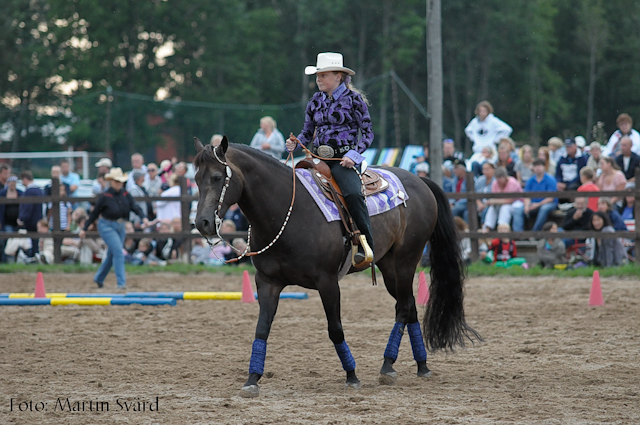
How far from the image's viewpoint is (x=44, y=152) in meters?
25.5

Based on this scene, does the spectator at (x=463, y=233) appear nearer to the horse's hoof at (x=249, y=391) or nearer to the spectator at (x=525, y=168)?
the spectator at (x=525, y=168)

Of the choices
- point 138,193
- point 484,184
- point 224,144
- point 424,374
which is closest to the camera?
point 224,144

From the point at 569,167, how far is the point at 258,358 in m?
10.4

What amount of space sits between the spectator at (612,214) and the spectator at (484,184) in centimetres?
212

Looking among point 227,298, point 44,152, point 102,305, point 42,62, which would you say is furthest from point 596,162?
point 42,62

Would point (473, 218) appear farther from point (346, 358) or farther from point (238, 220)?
point (346, 358)

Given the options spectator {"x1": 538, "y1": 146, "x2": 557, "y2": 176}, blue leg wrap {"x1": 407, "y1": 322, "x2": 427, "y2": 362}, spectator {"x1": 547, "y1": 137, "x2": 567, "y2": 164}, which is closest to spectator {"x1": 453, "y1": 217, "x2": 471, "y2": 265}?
spectator {"x1": 538, "y1": 146, "x2": 557, "y2": 176}

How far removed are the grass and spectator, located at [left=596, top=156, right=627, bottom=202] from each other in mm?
1468

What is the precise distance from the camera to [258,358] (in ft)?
18.6

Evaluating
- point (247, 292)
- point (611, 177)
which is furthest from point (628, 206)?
point (247, 292)

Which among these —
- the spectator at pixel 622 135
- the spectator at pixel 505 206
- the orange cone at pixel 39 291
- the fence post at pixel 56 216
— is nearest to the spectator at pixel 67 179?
the fence post at pixel 56 216

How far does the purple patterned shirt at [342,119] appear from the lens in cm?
604

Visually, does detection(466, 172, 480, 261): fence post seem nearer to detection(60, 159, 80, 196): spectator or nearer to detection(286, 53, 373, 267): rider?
detection(286, 53, 373, 267): rider

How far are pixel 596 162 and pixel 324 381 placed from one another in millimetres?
9916
